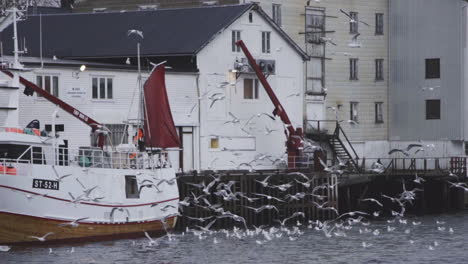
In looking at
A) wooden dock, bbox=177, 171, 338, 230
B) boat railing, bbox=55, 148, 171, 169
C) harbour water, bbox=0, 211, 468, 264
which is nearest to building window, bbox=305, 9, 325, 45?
wooden dock, bbox=177, 171, 338, 230

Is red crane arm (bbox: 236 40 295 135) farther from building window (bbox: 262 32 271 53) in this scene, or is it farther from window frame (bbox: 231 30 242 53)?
building window (bbox: 262 32 271 53)

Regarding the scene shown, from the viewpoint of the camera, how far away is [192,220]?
6969 cm

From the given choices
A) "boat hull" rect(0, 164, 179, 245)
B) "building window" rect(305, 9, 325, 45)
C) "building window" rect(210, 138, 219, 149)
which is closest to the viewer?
"boat hull" rect(0, 164, 179, 245)

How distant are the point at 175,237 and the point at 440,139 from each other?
1253 inches

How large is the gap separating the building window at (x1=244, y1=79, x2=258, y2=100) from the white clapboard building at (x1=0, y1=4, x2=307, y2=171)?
2.0 inches

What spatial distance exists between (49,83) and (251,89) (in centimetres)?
1361

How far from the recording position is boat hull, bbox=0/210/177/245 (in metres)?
57.1

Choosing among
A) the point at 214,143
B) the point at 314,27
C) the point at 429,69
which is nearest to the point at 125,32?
the point at 214,143

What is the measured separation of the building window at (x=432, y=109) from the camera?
302 feet

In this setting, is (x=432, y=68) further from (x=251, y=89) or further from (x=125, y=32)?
(x=125, y=32)

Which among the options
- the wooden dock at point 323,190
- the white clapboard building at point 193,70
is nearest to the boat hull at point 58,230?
the wooden dock at point 323,190

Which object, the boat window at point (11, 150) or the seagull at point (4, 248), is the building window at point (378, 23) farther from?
the seagull at point (4, 248)

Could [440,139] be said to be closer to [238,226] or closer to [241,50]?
[241,50]

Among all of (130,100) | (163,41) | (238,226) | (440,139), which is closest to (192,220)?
(238,226)
